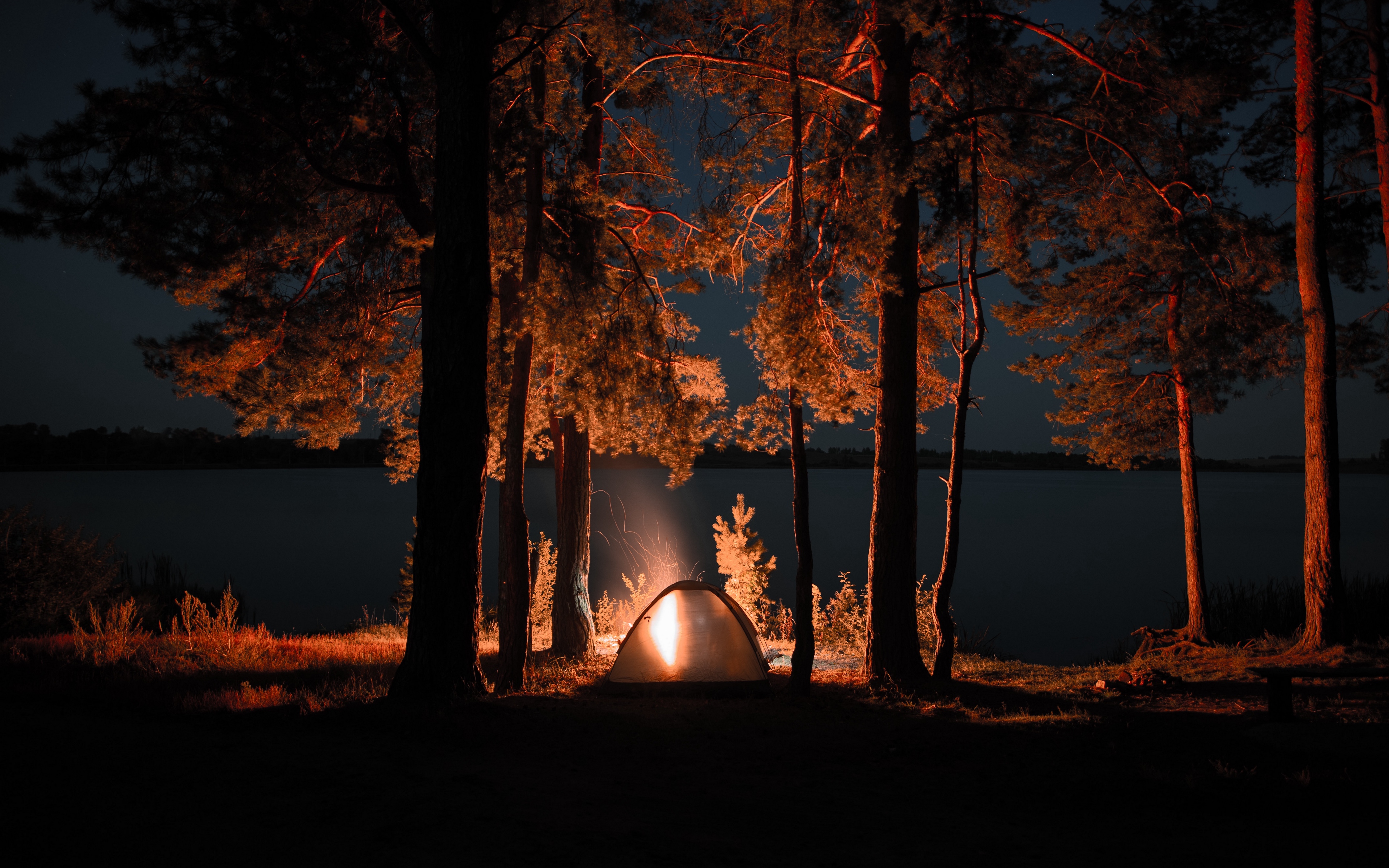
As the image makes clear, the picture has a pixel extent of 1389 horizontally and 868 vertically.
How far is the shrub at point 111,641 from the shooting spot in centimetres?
740

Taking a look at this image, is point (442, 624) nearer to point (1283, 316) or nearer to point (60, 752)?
point (60, 752)

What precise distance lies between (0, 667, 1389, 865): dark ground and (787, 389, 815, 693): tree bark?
6.40 ft

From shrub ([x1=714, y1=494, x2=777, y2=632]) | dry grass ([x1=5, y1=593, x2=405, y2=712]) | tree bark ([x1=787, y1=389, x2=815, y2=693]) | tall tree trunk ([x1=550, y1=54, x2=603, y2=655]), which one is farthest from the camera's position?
shrub ([x1=714, y1=494, x2=777, y2=632])

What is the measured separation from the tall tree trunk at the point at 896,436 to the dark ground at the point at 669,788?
8.21 ft

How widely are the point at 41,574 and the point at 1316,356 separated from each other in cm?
1932

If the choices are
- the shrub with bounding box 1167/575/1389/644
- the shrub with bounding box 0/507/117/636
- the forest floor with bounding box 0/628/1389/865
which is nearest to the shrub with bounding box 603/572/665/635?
the forest floor with bounding box 0/628/1389/865

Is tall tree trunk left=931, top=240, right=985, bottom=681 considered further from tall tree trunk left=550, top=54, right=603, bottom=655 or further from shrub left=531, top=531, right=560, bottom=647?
shrub left=531, top=531, right=560, bottom=647

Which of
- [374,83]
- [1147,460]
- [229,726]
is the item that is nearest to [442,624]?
[229,726]

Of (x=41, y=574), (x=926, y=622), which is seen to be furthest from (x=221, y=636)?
(x=926, y=622)

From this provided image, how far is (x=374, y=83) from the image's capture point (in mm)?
8359

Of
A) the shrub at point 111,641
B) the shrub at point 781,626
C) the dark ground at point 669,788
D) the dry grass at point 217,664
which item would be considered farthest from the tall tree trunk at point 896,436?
the shrub at point 111,641

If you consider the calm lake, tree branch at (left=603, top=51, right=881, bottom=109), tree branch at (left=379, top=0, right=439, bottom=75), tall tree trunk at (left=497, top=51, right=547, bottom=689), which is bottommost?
the calm lake

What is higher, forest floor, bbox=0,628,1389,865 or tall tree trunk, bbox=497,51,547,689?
tall tree trunk, bbox=497,51,547,689

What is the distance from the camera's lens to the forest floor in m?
3.44
